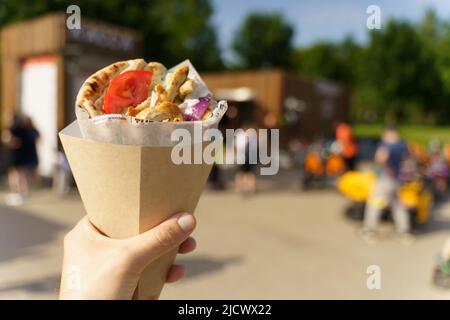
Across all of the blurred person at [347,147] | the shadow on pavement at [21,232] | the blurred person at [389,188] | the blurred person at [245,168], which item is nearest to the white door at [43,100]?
the shadow on pavement at [21,232]

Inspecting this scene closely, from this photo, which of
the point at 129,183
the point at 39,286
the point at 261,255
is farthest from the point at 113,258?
the point at 261,255

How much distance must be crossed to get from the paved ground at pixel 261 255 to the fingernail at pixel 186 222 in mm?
2801

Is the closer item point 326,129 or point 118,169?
point 118,169

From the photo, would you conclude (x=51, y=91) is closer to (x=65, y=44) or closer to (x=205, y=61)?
(x=65, y=44)

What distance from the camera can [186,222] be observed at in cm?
166

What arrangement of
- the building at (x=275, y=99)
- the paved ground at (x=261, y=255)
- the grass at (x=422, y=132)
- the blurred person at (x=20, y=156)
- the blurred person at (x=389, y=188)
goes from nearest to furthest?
the paved ground at (x=261, y=255) < the blurred person at (x=389, y=188) < the blurred person at (x=20, y=156) < the grass at (x=422, y=132) < the building at (x=275, y=99)

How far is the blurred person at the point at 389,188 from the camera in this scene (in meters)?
7.27

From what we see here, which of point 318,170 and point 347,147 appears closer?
point 347,147

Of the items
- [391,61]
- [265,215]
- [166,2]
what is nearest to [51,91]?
[265,215]

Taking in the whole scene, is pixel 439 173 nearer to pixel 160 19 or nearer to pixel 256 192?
pixel 256 192

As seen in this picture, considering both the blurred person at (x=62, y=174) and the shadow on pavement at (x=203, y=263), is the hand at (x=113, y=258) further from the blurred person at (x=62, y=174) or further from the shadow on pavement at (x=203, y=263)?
the blurred person at (x=62, y=174)

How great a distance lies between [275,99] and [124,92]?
1871cm
